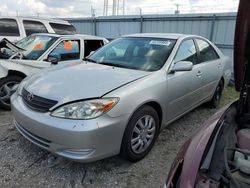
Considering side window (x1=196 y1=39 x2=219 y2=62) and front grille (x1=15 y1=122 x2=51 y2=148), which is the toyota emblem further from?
side window (x1=196 y1=39 x2=219 y2=62)

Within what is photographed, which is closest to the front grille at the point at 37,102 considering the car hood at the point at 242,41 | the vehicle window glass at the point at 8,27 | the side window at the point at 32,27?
the car hood at the point at 242,41

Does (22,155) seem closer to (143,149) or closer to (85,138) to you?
(85,138)

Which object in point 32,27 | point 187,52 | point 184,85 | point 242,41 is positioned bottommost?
point 184,85

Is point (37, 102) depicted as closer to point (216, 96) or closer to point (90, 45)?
point (90, 45)

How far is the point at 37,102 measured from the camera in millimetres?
2488

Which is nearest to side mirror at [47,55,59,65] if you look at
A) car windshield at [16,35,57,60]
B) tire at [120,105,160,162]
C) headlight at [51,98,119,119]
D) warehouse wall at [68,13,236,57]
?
car windshield at [16,35,57,60]

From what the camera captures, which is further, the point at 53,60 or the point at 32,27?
the point at 32,27

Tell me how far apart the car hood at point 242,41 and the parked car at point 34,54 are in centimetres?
249

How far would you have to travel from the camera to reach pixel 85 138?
2.21m

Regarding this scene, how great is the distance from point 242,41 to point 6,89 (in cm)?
383

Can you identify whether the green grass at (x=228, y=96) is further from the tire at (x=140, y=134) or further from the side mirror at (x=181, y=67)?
the tire at (x=140, y=134)

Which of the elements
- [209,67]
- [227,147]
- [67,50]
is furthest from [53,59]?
[227,147]

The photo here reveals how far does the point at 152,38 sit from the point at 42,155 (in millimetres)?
2241

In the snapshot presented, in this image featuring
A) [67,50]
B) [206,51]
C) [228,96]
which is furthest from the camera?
[228,96]
